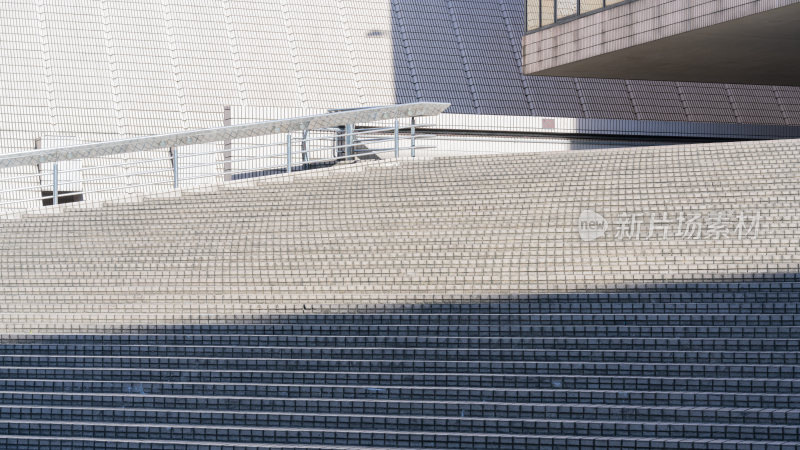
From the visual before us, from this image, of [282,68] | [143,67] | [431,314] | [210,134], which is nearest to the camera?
[431,314]

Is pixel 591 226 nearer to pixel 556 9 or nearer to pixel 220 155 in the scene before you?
pixel 556 9

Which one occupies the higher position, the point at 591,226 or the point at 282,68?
the point at 282,68

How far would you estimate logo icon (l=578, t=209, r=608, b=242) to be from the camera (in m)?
9.34

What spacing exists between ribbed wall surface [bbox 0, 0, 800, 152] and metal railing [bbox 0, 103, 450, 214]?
1.22 meters

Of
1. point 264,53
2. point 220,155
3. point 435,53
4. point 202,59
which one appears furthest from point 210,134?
point 435,53

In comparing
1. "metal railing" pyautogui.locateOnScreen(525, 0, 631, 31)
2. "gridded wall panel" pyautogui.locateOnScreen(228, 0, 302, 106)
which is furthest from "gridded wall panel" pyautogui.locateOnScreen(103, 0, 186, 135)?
"metal railing" pyautogui.locateOnScreen(525, 0, 631, 31)

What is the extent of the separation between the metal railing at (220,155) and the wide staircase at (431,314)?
1004mm

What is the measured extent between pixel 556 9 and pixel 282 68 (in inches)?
200

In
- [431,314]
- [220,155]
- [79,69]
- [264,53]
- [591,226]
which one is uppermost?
[264,53]

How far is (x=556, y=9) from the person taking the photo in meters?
16.7

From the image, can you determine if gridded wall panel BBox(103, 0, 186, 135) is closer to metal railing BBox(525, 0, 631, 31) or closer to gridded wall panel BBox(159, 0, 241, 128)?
gridded wall panel BBox(159, 0, 241, 128)

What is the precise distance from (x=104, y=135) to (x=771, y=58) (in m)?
10.4

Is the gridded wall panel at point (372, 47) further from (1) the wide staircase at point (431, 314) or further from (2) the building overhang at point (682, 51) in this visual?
(1) the wide staircase at point (431, 314)

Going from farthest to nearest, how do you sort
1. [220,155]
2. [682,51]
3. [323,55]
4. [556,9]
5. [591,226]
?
[323,55], [556,9], [220,155], [682,51], [591,226]
